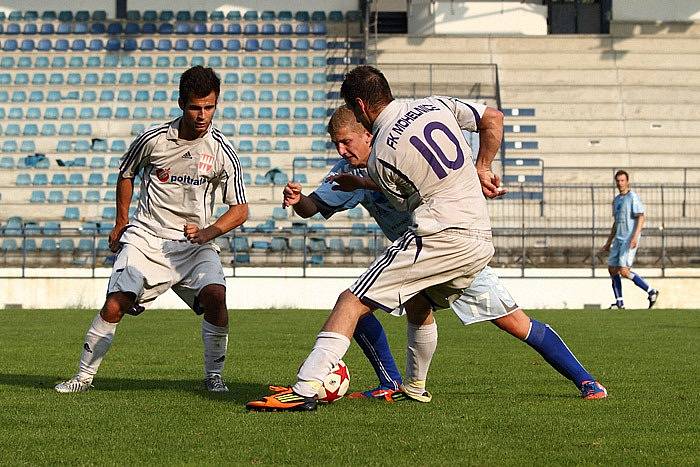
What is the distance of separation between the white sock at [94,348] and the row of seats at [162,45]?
25047 mm

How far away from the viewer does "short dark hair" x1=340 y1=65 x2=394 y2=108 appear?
214 inches

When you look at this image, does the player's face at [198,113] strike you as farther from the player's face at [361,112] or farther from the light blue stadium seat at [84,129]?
the light blue stadium seat at [84,129]

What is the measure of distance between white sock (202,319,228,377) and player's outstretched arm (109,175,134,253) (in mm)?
743

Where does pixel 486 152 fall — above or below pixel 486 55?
below

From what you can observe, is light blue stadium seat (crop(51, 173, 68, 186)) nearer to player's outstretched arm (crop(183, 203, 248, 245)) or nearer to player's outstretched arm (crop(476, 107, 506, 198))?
player's outstretched arm (crop(183, 203, 248, 245))

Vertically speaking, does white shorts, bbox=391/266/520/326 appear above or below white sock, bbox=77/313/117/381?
above

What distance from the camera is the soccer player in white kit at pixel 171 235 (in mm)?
6754

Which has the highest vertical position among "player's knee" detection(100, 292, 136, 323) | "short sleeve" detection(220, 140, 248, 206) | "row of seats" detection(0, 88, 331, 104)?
"row of seats" detection(0, 88, 331, 104)

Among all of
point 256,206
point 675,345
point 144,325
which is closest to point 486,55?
point 256,206

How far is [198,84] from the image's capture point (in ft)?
20.9

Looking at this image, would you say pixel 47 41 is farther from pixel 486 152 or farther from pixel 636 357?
pixel 486 152

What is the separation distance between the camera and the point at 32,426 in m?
5.16

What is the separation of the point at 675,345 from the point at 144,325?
6675mm

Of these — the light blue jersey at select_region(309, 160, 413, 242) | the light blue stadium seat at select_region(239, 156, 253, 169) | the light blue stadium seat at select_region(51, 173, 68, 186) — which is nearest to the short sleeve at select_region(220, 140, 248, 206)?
the light blue jersey at select_region(309, 160, 413, 242)
